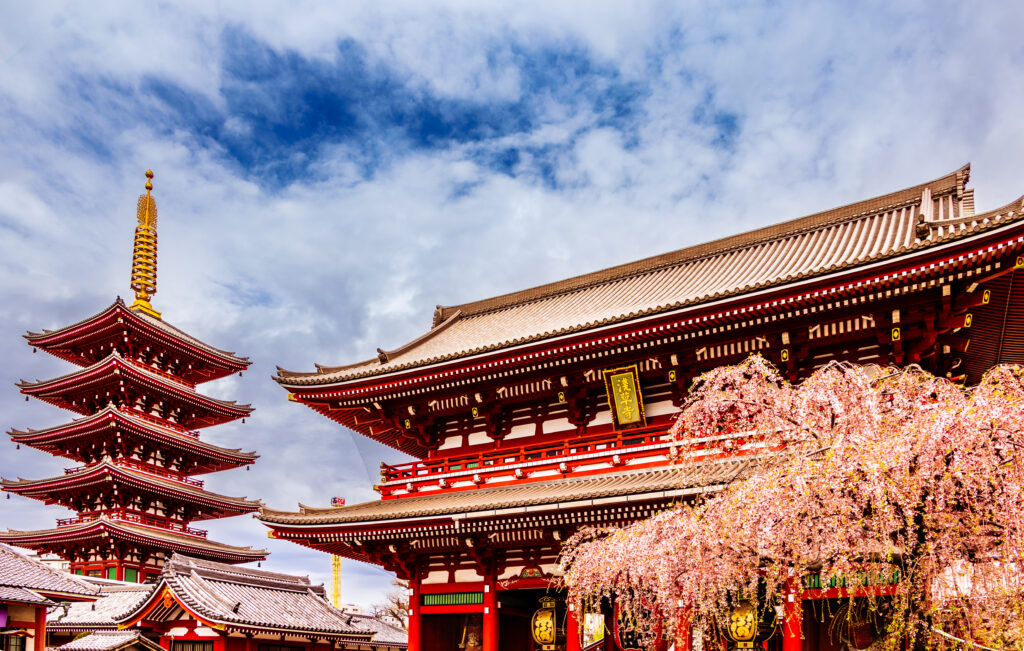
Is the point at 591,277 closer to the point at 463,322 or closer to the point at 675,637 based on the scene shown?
the point at 463,322

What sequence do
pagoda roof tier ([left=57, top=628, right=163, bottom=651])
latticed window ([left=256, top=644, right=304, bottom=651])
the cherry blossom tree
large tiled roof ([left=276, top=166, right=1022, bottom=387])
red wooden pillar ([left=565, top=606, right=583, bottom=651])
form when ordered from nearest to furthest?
the cherry blossom tree → red wooden pillar ([left=565, top=606, right=583, bottom=651]) → large tiled roof ([left=276, top=166, right=1022, bottom=387]) → latticed window ([left=256, top=644, right=304, bottom=651]) → pagoda roof tier ([left=57, top=628, right=163, bottom=651])

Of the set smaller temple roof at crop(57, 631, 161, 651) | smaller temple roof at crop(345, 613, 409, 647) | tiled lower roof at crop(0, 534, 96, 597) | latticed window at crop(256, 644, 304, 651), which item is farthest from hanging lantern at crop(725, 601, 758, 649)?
smaller temple roof at crop(57, 631, 161, 651)

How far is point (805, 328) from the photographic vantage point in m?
15.3

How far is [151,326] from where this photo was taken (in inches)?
1519

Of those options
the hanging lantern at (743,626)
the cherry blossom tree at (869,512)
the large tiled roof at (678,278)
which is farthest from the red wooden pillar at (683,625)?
the large tiled roof at (678,278)

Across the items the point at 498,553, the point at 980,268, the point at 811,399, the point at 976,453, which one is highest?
the point at 980,268

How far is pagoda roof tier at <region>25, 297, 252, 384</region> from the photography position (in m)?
38.2

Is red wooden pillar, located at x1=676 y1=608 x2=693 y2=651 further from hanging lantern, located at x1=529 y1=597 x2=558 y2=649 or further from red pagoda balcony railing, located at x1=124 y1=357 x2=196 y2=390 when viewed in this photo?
red pagoda balcony railing, located at x1=124 y1=357 x2=196 y2=390

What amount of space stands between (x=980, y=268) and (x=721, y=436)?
4988 millimetres

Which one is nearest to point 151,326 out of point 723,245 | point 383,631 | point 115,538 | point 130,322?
point 130,322

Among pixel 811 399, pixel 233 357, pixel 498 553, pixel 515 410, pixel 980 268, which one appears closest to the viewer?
pixel 811 399

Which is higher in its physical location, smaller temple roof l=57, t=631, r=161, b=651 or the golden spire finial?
the golden spire finial

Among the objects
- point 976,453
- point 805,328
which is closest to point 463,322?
point 805,328

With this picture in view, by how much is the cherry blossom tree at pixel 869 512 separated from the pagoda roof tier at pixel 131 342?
106 ft
